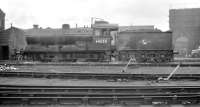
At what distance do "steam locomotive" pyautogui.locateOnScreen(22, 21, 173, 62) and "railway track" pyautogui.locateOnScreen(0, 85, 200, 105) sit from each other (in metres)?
11.4

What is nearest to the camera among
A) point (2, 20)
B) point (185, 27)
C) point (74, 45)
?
point (74, 45)

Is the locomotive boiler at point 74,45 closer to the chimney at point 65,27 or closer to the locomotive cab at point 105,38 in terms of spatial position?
the locomotive cab at point 105,38

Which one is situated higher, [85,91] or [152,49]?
[152,49]

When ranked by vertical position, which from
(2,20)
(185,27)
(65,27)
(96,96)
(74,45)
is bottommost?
(96,96)

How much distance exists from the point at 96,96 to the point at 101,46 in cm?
1209

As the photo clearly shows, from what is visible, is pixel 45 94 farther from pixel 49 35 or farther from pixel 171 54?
pixel 171 54

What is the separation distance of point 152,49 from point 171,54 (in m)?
2.00

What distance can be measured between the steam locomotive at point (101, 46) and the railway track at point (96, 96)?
11.4 m

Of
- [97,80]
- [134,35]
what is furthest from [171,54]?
[97,80]

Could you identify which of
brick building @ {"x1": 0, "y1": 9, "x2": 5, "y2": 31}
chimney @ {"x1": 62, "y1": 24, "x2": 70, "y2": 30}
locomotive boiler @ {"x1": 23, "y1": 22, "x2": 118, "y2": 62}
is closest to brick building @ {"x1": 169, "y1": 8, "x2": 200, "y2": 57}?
locomotive boiler @ {"x1": 23, "y1": 22, "x2": 118, "y2": 62}

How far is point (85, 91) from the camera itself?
8.86m

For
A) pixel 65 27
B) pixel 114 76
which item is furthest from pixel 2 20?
pixel 114 76

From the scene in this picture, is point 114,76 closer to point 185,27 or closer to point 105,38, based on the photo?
point 105,38

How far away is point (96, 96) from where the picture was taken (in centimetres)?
835
